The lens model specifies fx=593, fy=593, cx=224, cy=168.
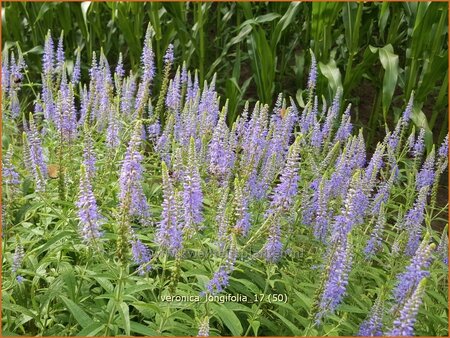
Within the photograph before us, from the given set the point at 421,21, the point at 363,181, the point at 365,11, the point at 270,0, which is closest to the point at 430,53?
the point at 421,21

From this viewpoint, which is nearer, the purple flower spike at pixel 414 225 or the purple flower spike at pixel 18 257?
the purple flower spike at pixel 18 257

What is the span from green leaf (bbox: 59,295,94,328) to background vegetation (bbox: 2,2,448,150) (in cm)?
394

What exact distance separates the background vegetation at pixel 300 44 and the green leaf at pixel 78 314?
12.9 ft

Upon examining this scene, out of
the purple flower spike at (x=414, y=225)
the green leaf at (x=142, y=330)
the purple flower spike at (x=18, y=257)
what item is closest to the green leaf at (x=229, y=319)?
the green leaf at (x=142, y=330)

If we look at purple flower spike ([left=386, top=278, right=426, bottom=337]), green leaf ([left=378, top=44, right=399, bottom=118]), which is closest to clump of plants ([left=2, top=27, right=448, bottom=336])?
purple flower spike ([left=386, top=278, right=426, bottom=337])

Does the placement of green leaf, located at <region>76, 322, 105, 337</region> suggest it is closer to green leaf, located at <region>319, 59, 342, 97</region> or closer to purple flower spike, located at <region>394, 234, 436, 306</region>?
purple flower spike, located at <region>394, 234, 436, 306</region>

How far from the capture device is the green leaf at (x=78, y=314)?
264cm

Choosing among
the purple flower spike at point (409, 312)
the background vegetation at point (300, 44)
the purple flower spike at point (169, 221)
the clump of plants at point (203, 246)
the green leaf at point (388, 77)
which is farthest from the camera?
the background vegetation at point (300, 44)

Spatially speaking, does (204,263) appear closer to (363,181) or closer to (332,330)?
Result: (332,330)

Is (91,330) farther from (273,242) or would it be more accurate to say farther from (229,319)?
(273,242)

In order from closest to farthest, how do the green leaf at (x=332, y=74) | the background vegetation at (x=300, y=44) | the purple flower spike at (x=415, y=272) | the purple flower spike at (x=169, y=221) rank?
1. the purple flower spike at (x=415, y=272)
2. the purple flower spike at (x=169, y=221)
3. the green leaf at (x=332, y=74)
4. the background vegetation at (x=300, y=44)

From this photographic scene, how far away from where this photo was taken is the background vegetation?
6.30 m

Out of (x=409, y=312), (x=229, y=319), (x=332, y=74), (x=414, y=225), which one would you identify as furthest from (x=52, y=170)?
(x=332, y=74)

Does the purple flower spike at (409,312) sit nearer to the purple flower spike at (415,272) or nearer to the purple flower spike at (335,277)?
the purple flower spike at (415,272)
